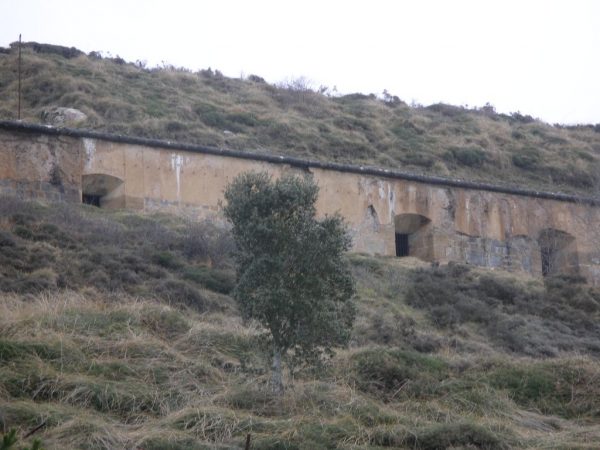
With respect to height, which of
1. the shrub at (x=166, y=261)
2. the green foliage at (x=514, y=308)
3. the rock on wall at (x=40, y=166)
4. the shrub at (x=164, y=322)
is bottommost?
the green foliage at (x=514, y=308)

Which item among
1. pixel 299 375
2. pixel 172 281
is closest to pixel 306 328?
pixel 299 375

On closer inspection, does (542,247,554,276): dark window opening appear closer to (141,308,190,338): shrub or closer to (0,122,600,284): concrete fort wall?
(0,122,600,284): concrete fort wall

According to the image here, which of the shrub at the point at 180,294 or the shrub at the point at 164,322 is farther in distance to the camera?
the shrub at the point at 180,294

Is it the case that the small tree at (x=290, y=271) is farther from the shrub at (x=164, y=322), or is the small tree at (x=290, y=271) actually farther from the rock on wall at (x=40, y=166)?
the rock on wall at (x=40, y=166)

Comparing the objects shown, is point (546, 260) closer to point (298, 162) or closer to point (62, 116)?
point (298, 162)

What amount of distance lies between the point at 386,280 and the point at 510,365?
7.01m

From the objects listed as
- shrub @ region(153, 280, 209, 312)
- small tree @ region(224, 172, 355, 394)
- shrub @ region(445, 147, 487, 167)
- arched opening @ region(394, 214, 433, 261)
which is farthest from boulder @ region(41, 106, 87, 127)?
small tree @ region(224, 172, 355, 394)

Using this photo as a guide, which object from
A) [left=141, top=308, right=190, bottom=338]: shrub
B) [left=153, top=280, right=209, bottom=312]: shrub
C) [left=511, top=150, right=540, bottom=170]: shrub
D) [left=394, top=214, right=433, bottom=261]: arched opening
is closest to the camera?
[left=141, top=308, right=190, bottom=338]: shrub

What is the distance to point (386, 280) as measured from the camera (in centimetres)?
1964

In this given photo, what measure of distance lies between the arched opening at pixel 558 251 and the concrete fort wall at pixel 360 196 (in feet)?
0.09

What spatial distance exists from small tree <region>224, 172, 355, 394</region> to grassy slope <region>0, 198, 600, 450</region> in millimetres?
632

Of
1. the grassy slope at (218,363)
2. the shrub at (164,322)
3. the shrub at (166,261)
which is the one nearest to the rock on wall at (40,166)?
the grassy slope at (218,363)

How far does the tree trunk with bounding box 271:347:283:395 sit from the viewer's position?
10.8 m

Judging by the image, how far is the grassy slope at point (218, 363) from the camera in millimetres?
9727
